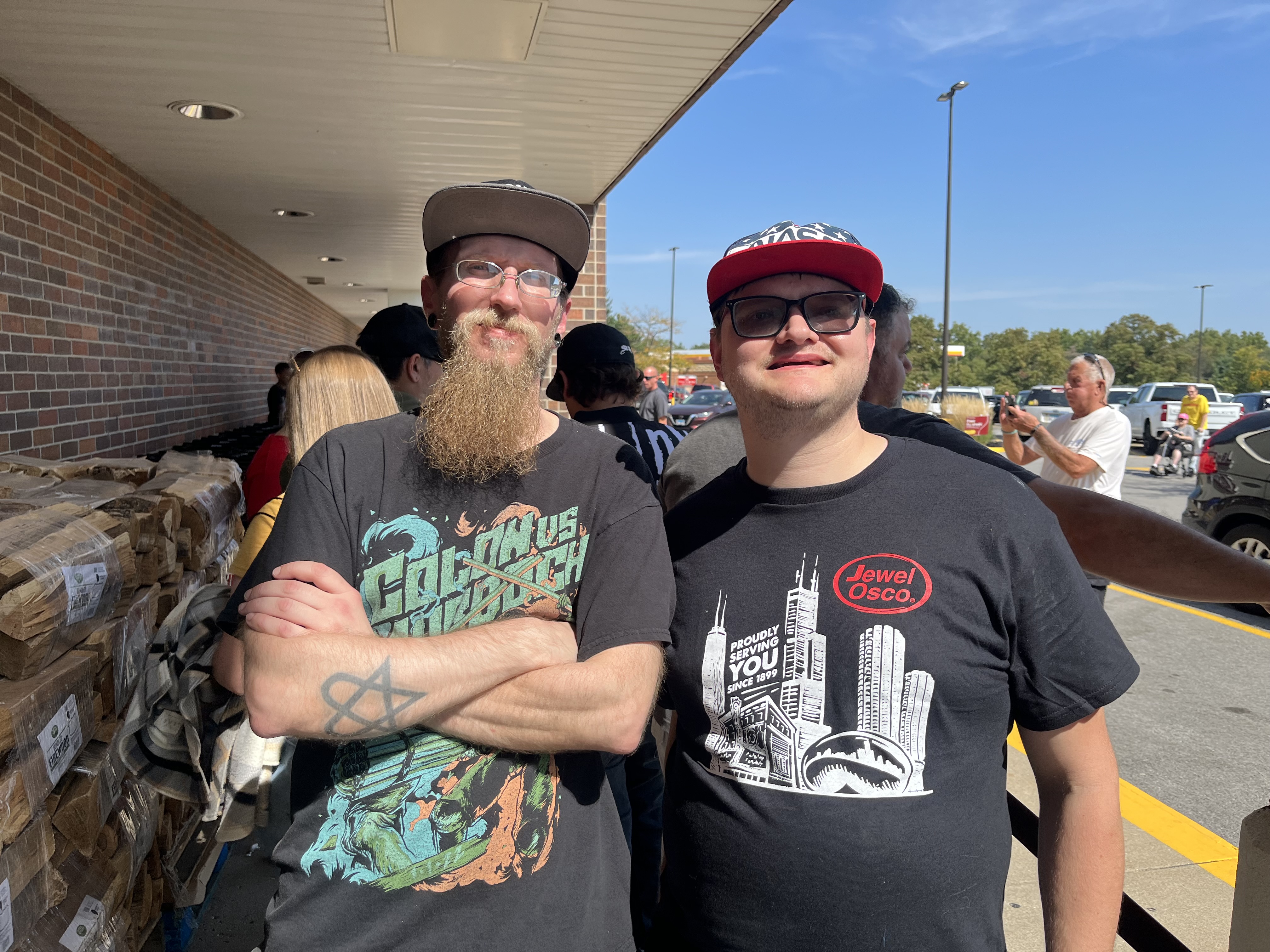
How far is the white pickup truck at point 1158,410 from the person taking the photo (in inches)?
933

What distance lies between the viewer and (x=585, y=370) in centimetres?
391

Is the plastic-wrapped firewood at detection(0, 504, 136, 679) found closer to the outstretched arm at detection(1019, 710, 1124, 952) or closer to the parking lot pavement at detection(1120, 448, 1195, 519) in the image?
the outstretched arm at detection(1019, 710, 1124, 952)

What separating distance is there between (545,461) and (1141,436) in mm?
28806

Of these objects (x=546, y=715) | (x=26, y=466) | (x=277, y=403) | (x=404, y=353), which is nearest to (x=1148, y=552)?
(x=546, y=715)

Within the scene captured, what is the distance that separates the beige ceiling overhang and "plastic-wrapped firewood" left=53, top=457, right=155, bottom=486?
6.19 ft

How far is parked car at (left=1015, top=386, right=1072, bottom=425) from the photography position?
2723 centimetres

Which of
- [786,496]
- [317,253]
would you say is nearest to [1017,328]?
[317,253]

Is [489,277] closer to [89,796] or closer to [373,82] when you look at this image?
[89,796]

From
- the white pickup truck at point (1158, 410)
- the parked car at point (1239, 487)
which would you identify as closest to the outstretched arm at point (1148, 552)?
the parked car at point (1239, 487)

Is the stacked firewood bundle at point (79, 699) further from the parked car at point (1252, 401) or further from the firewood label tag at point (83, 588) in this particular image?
the parked car at point (1252, 401)

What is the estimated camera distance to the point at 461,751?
4.72 feet

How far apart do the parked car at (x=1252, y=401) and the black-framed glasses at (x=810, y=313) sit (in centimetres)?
2589

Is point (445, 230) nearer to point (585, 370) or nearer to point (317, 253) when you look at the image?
point (585, 370)

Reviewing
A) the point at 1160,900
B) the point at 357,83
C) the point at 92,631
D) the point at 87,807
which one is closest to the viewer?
the point at 87,807
